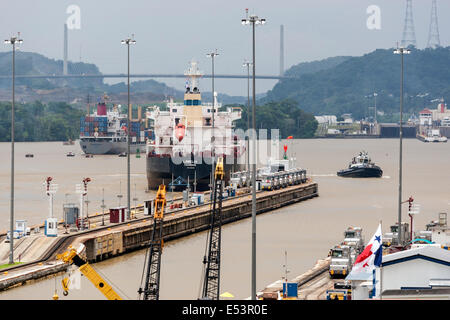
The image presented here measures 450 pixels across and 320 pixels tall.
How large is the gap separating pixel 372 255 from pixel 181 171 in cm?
6003

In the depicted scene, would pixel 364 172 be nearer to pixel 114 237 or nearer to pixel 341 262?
pixel 114 237

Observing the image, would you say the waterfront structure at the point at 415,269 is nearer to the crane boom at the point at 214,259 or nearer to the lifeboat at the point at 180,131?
the crane boom at the point at 214,259

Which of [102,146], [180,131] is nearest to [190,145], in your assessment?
[180,131]

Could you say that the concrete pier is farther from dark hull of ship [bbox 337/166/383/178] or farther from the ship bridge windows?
Result: dark hull of ship [bbox 337/166/383/178]

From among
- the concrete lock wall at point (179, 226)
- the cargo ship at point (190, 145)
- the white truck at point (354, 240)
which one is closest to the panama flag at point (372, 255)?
the white truck at point (354, 240)

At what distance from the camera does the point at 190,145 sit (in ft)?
277

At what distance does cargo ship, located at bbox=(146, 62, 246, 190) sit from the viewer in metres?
82.4

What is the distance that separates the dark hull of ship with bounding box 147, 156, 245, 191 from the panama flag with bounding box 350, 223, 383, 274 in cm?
5536

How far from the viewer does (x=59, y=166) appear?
140 metres

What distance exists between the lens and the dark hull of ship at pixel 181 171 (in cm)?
8194

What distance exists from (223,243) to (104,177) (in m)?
62.7

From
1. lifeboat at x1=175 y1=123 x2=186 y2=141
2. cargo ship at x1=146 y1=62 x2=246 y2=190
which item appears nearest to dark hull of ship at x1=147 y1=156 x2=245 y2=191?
cargo ship at x1=146 y1=62 x2=246 y2=190
